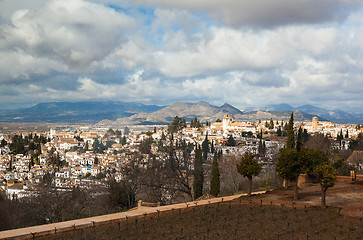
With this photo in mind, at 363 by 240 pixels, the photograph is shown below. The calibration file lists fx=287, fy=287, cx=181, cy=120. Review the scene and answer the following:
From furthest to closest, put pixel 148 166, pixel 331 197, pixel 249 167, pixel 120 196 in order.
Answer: pixel 148 166, pixel 120 196, pixel 249 167, pixel 331 197

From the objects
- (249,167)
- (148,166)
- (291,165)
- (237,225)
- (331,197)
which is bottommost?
(148,166)

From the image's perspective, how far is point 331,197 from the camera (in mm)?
11922

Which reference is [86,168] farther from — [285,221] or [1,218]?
[285,221]

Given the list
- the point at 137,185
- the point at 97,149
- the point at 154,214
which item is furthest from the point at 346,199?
the point at 97,149

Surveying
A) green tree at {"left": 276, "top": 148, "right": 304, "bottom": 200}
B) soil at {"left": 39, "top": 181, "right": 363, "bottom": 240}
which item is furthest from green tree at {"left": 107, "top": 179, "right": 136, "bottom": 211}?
green tree at {"left": 276, "top": 148, "right": 304, "bottom": 200}

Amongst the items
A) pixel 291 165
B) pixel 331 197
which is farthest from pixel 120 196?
pixel 331 197

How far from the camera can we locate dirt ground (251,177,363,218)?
1009 cm

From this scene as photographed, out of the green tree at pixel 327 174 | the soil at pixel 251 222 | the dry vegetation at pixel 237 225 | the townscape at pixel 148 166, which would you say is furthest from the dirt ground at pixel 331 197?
the townscape at pixel 148 166

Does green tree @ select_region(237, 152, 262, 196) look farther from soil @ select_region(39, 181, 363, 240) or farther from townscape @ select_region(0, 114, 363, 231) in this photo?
townscape @ select_region(0, 114, 363, 231)

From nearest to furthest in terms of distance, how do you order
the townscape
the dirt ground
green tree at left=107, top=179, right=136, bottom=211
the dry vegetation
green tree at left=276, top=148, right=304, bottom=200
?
the dry vegetation < the dirt ground < green tree at left=276, top=148, right=304, bottom=200 < green tree at left=107, top=179, right=136, bottom=211 < the townscape

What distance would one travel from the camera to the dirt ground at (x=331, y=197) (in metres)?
10.1

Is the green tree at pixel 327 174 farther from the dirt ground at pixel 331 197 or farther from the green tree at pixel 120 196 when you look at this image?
the green tree at pixel 120 196

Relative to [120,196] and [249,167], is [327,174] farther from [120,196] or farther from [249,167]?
[120,196]

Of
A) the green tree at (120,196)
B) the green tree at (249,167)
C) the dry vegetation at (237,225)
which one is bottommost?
A: the green tree at (120,196)
